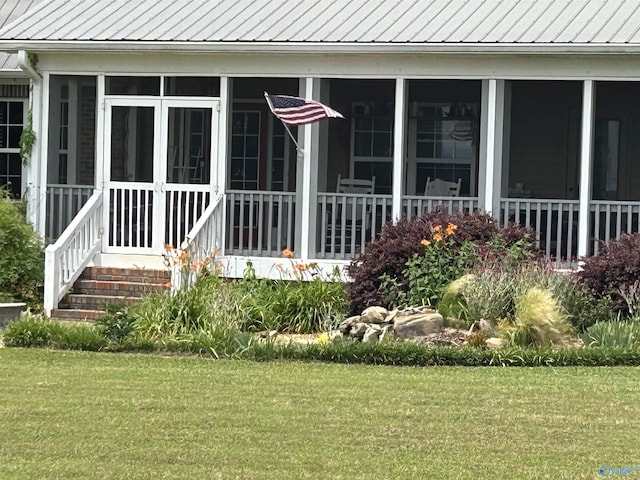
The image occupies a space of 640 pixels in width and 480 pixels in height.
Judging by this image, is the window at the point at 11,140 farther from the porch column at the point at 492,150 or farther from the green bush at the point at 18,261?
the porch column at the point at 492,150

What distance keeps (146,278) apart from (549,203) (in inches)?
203

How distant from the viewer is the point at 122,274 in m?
16.0

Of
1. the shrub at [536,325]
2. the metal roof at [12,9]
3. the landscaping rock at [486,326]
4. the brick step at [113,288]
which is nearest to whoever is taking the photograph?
the shrub at [536,325]

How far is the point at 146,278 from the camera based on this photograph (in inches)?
624

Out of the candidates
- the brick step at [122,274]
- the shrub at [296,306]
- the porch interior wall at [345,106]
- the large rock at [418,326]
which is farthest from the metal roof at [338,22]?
the large rock at [418,326]

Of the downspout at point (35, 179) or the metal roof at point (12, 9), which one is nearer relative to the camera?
the downspout at point (35, 179)

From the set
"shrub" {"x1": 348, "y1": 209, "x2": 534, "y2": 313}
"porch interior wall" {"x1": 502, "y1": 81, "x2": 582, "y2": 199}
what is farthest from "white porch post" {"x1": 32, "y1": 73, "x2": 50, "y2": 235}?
"porch interior wall" {"x1": 502, "y1": 81, "x2": 582, "y2": 199}

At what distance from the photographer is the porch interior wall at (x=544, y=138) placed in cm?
1906

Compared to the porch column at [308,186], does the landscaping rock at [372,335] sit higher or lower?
lower

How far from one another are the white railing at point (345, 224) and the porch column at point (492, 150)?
1.24 metres

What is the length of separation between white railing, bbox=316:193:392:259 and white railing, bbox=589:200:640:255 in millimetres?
2597

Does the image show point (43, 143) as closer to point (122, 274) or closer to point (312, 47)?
point (122, 274)

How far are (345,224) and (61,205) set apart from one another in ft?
12.7

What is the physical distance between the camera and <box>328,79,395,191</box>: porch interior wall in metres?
19.2
